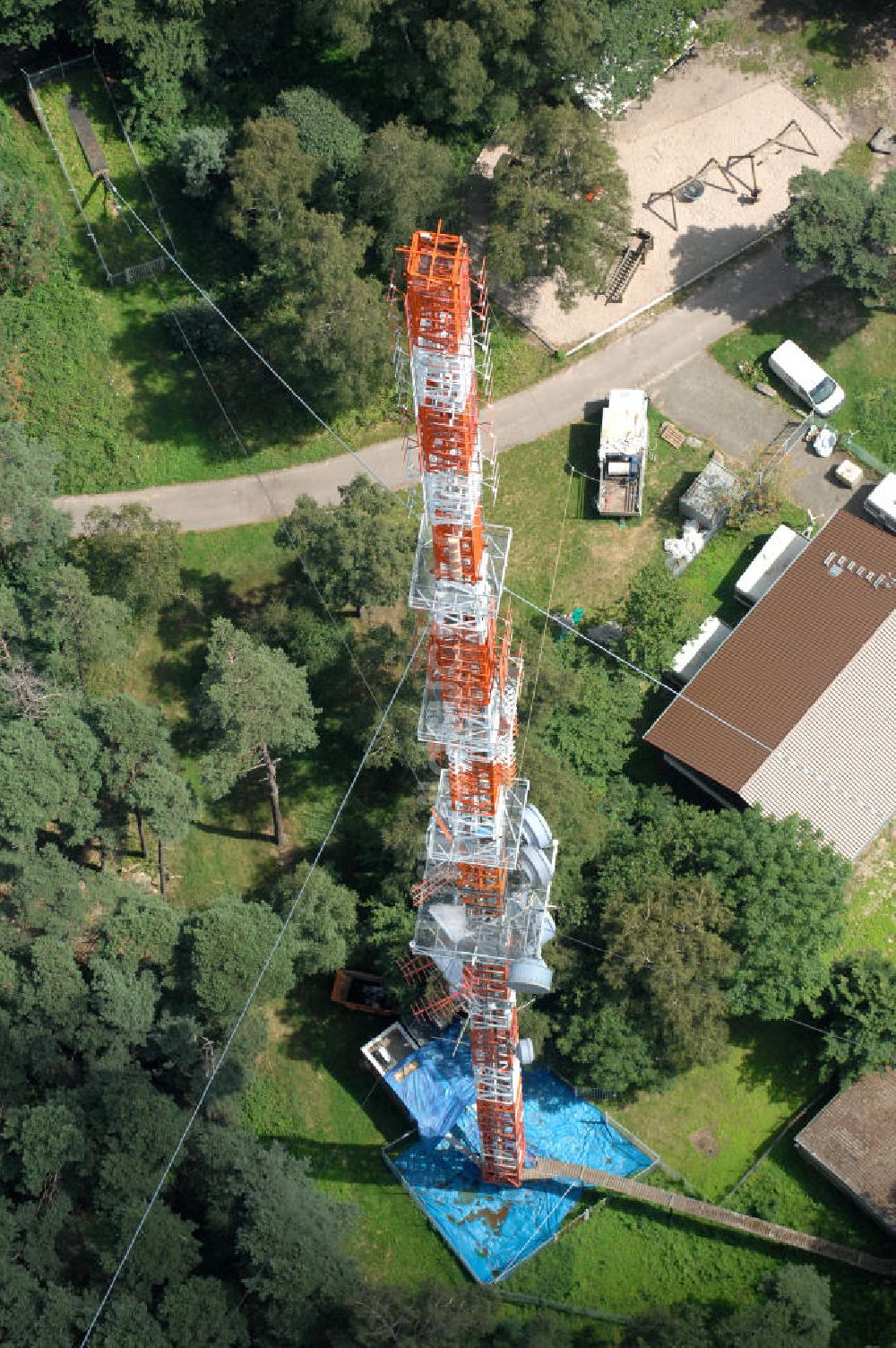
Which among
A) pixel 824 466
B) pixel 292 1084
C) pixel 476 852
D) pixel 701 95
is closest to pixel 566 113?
pixel 701 95

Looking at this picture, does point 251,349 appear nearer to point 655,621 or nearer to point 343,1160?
point 655,621

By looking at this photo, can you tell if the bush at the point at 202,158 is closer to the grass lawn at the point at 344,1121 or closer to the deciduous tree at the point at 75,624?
the deciduous tree at the point at 75,624

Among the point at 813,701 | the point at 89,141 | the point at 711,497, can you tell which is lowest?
the point at 89,141

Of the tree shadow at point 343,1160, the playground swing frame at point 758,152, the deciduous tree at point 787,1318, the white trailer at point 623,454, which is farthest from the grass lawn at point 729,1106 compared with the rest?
the playground swing frame at point 758,152

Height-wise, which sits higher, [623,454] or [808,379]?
[808,379]

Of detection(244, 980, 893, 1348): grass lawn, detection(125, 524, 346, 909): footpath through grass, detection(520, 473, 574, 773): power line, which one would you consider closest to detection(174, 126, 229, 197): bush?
detection(125, 524, 346, 909): footpath through grass

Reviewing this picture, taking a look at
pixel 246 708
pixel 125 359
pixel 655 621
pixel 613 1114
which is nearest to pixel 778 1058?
pixel 613 1114

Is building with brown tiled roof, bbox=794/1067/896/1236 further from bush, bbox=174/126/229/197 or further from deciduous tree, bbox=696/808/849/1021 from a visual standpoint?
bush, bbox=174/126/229/197
